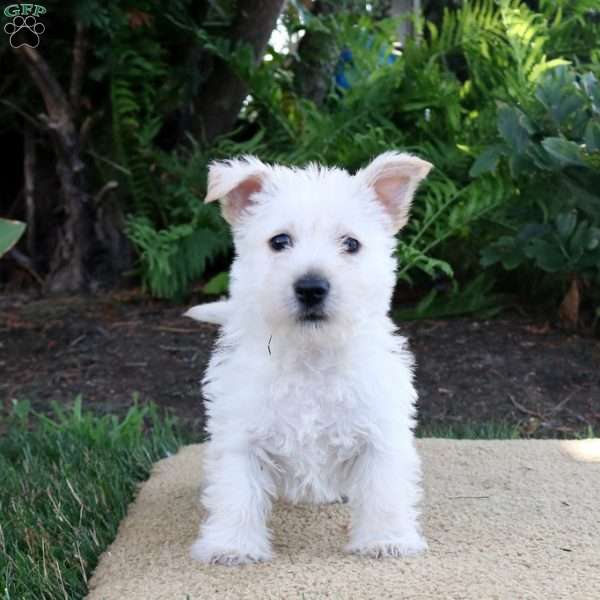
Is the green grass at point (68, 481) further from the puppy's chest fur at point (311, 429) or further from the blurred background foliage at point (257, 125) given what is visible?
the blurred background foliage at point (257, 125)

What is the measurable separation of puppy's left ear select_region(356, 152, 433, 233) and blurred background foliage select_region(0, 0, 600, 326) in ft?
8.31

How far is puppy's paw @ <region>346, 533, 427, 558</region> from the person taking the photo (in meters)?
2.97

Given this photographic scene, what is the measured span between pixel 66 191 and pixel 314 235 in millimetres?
4364

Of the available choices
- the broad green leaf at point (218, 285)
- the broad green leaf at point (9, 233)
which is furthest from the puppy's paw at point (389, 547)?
the broad green leaf at point (218, 285)

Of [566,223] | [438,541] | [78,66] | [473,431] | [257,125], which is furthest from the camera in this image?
[257,125]

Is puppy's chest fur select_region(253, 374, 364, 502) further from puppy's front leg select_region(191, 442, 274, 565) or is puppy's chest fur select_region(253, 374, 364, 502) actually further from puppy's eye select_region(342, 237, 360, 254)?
puppy's eye select_region(342, 237, 360, 254)

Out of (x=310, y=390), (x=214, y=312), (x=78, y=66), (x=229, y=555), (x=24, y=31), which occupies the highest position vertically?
(x=24, y=31)

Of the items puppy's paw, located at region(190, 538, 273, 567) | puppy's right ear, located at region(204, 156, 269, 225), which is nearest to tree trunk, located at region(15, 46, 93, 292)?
puppy's right ear, located at region(204, 156, 269, 225)

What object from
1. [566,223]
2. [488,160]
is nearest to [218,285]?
[488,160]

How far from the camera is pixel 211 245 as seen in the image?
659 cm

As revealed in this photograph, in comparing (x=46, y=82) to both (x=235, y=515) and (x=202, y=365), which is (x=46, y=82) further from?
(x=235, y=515)

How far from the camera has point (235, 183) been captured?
3.09m

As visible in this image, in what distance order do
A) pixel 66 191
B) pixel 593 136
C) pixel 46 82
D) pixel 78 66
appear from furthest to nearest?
pixel 66 191 < pixel 78 66 < pixel 46 82 < pixel 593 136

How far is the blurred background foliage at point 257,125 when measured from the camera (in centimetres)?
632
